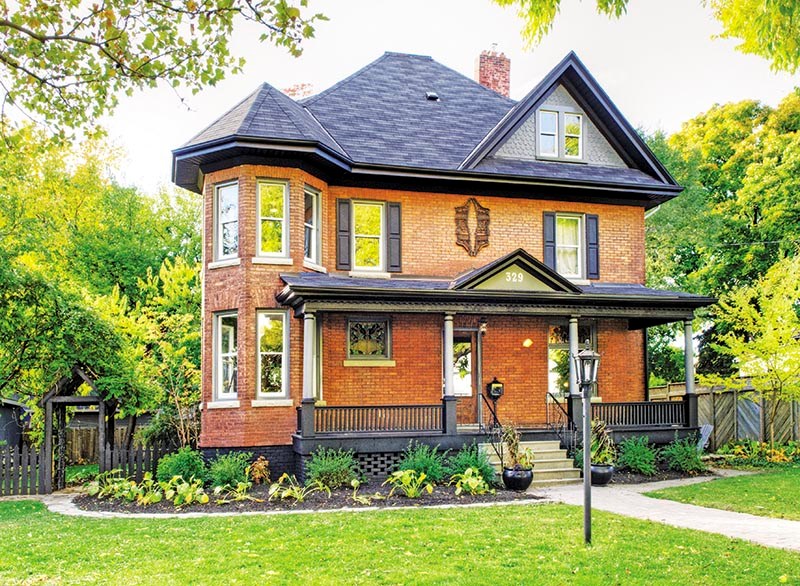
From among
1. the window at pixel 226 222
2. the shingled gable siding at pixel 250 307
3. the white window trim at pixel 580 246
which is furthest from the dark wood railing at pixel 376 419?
the white window trim at pixel 580 246

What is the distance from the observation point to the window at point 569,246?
19.4m

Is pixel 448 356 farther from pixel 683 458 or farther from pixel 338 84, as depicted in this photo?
pixel 338 84

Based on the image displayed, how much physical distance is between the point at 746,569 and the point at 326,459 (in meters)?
8.28

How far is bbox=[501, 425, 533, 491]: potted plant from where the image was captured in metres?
14.2

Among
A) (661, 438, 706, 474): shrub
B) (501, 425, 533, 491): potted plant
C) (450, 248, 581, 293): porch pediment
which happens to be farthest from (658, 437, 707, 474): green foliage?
(450, 248, 581, 293): porch pediment

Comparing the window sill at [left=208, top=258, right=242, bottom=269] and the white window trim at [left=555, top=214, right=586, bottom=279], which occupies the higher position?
the white window trim at [left=555, top=214, right=586, bottom=279]

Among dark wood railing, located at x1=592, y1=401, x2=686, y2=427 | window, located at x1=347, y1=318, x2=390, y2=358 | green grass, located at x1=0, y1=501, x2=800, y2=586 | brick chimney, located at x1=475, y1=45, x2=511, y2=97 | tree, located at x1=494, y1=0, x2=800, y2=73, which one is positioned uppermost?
brick chimney, located at x1=475, y1=45, x2=511, y2=97

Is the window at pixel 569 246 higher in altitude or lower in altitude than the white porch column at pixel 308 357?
higher

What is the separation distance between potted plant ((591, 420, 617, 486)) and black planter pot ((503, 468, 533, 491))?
124cm

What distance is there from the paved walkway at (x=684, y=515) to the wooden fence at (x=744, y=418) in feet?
23.0

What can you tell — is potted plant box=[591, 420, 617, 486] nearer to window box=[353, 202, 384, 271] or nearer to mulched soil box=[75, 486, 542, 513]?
mulched soil box=[75, 486, 542, 513]

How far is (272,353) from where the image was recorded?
16.5 metres

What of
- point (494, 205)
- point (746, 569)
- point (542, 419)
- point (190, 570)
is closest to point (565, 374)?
point (542, 419)

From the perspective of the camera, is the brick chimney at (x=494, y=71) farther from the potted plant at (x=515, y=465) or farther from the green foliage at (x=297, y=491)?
the green foliage at (x=297, y=491)
